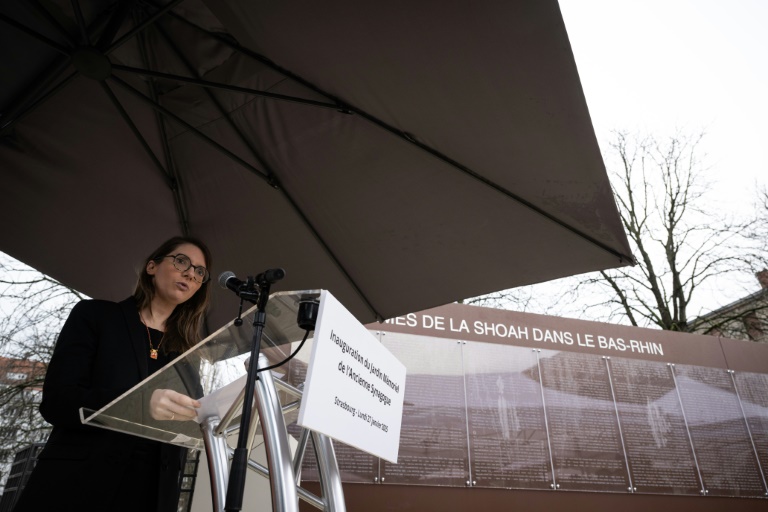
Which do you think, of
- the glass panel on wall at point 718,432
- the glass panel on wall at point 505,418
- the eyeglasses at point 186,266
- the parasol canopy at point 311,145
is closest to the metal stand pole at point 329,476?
the eyeglasses at point 186,266

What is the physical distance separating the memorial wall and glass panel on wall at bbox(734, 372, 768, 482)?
0.05 feet

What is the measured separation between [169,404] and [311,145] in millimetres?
1509

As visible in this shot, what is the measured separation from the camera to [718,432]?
6.25 metres

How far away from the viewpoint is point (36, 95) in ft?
7.33

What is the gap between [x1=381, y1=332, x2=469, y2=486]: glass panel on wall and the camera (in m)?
4.88

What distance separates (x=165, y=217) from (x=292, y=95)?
108 centimetres

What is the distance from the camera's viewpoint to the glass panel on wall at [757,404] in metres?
6.33

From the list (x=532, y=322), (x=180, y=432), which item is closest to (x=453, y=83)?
(x=180, y=432)

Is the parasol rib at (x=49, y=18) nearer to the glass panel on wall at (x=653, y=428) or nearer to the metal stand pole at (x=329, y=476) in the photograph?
the metal stand pole at (x=329, y=476)

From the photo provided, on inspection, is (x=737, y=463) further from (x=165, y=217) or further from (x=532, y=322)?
(x=165, y=217)

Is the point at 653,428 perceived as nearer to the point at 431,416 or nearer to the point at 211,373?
the point at 431,416

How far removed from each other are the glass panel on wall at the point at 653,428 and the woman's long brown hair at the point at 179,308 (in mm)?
5299

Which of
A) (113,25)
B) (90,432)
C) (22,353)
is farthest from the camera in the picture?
(22,353)

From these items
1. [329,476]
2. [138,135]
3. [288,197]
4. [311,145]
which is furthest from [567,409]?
[329,476]
